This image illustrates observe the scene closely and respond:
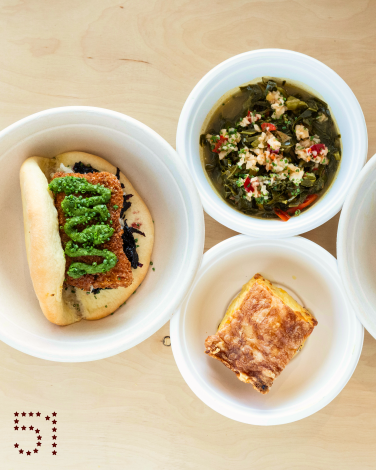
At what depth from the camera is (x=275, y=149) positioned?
1555 millimetres

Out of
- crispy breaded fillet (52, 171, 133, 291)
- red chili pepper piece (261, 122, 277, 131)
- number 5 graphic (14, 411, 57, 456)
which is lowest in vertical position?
number 5 graphic (14, 411, 57, 456)

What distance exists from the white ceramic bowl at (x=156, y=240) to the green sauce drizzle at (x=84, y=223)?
0.23 meters

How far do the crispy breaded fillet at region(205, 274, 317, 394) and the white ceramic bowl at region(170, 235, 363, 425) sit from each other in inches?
5.0

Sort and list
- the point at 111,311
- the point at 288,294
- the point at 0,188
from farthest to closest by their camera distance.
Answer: the point at 288,294
the point at 111,311
the point at 0,188

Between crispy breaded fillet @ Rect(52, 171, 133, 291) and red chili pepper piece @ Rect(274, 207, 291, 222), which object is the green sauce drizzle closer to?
crispy breaded fillet @ Rect(52, 171, 133, 291)

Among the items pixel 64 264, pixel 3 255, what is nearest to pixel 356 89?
pixel 64 264

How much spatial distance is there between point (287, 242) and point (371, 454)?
1.18 metres

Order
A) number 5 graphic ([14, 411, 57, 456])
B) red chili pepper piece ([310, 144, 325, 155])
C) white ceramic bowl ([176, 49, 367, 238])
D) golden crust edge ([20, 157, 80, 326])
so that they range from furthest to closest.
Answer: number 5 graphic ([14, 411, 57, 456]), red chili pepper piece ([310, 144, 325, 155]), white ceramic bowl ([176, 49, 367, 238]), golden crust edge ([20, 157, 80, 326])

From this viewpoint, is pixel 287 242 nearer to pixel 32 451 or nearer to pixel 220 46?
pixel 220 46

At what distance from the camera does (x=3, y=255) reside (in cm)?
152

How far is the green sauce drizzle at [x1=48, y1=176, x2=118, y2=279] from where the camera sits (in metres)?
1.33

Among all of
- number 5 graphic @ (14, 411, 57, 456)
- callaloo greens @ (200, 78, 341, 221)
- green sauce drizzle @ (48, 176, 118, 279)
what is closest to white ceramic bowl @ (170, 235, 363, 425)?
callaloo greens @ (200, 78, 341, 221)

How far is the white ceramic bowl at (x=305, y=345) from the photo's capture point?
1.55 metres

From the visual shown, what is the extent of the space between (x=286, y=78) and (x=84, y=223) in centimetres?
109
